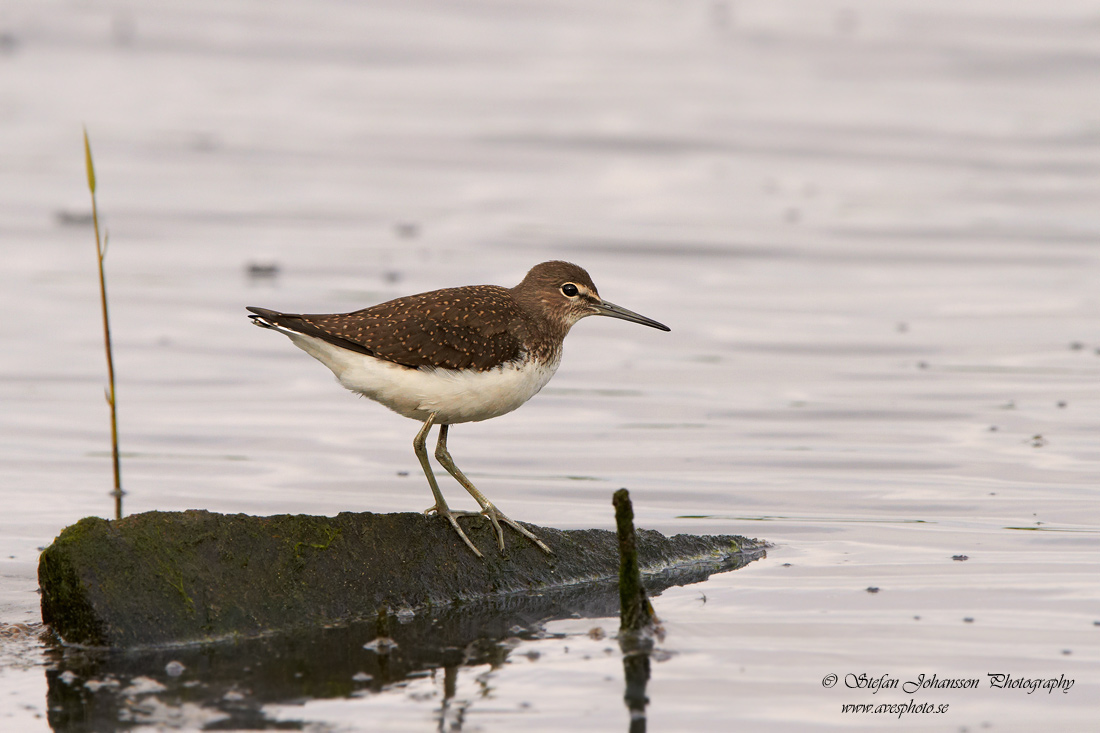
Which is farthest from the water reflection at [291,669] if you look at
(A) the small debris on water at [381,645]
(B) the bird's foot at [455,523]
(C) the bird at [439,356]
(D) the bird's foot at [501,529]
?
(C) the bird at [439,356]

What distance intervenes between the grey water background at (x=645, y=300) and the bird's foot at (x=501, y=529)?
0.71 metres

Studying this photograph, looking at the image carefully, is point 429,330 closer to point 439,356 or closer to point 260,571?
point 439,356

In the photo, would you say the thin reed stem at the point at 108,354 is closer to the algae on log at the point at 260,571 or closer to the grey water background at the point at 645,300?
the grey water background at the point at 645,300

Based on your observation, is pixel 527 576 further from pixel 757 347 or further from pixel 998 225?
pixel 998 225

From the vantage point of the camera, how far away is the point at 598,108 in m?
24.6

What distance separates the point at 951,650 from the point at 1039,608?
0.80 m

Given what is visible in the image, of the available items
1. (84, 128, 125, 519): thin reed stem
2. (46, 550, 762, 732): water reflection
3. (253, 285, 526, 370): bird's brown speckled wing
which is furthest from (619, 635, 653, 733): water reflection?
(84, 128, 125, 519): thin reed stem

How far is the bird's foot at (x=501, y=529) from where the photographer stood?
7410 millimetres

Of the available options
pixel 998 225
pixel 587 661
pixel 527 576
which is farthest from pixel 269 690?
pixel 998 225

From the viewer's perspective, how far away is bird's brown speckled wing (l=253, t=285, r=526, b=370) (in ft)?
24.0

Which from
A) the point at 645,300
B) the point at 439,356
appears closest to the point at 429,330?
the point at 439,356

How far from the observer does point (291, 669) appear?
6.14 meters

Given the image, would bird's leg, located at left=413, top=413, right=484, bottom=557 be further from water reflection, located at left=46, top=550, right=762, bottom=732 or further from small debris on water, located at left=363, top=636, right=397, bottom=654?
small debris on water, located at left=363, top=636, right=397, bottom=654

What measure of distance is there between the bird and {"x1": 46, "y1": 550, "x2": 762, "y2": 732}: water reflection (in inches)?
26.0
